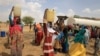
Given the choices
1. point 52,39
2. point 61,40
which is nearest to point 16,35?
point 52,39

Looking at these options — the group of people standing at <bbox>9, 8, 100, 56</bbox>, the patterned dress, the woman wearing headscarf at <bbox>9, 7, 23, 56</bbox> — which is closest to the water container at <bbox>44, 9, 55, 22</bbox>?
the group of people standing at <bbox>9, 8, 100, 56</bbox>

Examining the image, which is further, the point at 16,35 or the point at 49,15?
the point at 16,35

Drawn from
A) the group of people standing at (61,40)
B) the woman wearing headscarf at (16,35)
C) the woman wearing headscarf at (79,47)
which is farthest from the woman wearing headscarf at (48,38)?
the woman wearing headscarf at (79,47)

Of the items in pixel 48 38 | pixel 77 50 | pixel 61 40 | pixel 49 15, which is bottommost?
pixel 61 40

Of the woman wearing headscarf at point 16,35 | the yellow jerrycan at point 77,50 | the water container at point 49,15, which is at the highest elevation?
the water container at point 49,15

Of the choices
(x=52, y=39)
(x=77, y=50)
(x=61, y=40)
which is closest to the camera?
(x=52, y=39)

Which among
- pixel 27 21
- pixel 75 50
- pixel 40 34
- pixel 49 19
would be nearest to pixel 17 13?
pixel 49 19

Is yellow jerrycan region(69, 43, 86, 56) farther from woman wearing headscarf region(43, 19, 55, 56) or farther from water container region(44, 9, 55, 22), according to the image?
water container region(44, 9, 55, 22)

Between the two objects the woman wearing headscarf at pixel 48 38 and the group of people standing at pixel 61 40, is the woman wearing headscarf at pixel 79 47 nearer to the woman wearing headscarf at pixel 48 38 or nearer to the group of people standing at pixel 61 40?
the group of people standing at pixel 61 40

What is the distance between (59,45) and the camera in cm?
1133

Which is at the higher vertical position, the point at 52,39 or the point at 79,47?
the point at 52,39

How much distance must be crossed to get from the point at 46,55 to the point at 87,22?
18.9 ft

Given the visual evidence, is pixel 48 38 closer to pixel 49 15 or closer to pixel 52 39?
pixel 52 39

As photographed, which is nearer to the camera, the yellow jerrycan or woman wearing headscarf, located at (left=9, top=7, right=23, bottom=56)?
woman wearing headscarf, located at (left=9, top=7, right=23, bottom=56)
